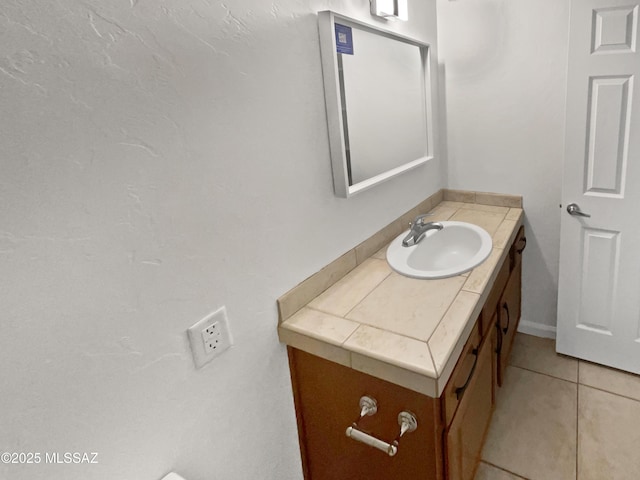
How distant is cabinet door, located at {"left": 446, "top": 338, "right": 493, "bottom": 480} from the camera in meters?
1.20

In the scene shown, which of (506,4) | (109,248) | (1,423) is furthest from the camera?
(506,4)

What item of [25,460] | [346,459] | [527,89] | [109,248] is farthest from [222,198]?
[527,89]

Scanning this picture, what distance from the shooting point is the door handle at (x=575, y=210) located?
1.94 m

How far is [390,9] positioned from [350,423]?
147cm

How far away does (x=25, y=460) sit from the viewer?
70cm

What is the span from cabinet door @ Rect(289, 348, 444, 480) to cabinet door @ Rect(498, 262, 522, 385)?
31.6 inches

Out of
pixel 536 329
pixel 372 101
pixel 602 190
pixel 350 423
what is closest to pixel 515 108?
pixel 602 190

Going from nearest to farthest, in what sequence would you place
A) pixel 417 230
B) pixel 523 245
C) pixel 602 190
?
pixel 417 230 → pixel 602 190 → pixel 523 245

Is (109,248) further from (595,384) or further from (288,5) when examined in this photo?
(595,384)

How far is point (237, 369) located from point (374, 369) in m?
0.37

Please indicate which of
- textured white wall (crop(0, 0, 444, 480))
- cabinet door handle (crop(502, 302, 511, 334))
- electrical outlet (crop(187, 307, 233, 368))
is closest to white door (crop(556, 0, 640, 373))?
cabinet door handle (crop(502, 302, 511, 334))

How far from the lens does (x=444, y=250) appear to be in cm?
193

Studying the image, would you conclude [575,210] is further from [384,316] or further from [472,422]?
[384,316]

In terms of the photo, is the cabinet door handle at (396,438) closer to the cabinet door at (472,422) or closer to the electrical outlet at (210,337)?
the cabinet door at (472,422)
